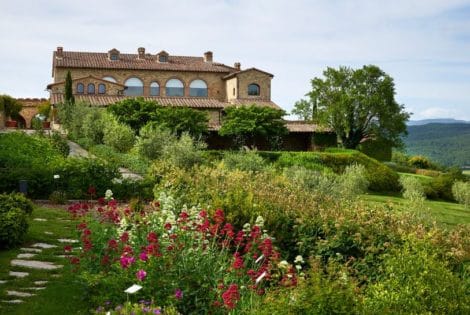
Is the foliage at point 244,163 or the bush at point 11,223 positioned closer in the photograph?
the bush at point 11,223

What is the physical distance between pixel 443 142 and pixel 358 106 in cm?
6170

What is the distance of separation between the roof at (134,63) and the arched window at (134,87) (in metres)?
1.08

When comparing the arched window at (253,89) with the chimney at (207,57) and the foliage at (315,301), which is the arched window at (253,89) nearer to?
the chimney at (207,57)

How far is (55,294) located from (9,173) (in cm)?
873

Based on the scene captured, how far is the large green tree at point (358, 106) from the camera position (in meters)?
45.4

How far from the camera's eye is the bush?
905 cm

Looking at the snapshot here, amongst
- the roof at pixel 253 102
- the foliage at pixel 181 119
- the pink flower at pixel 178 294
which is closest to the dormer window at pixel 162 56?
the roof at pixel 253 102

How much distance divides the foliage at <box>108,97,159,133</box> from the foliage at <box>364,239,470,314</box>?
31.8 meters

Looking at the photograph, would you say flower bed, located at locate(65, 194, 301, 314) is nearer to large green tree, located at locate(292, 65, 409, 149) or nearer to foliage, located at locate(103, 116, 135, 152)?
foliage, located at locate(103, 116, 135, 152)

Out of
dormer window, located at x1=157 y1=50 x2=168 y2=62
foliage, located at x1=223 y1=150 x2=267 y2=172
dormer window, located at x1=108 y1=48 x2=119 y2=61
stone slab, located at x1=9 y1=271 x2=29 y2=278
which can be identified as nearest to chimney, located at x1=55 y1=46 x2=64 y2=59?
dormer window, located at x1=108 y1=48 x2=119 y2=61

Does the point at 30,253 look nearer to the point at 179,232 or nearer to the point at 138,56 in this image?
the point at 179,232

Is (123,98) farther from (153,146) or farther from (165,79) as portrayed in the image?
(153,146)

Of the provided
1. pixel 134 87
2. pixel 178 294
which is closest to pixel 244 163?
pixel 178 294

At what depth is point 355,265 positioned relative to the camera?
761cm
